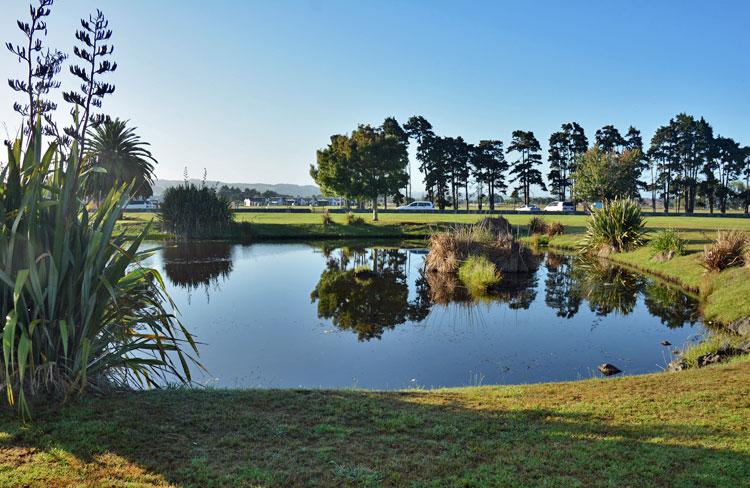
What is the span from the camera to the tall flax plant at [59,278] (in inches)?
231

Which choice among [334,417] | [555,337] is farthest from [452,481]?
[555,337]

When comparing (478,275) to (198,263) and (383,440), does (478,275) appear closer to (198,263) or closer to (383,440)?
(198,263)

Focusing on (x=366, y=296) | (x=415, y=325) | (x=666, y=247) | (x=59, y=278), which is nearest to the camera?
(x=59, y=278)

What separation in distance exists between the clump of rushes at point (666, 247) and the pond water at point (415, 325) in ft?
6.39

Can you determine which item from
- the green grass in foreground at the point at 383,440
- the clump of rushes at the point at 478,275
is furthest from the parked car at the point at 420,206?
the green grass in foreground at the point at 383,440

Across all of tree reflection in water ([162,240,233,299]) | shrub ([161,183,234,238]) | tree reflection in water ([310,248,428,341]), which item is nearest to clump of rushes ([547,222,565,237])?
tree reflection in water ([310,248,428,341])

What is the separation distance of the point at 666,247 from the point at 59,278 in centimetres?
2577

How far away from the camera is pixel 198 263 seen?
28297 mm

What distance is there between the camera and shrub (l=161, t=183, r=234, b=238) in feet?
138

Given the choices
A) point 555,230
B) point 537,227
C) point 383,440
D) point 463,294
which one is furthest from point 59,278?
point 537,227

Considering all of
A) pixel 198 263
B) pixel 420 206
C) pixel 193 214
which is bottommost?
pixel 198 263

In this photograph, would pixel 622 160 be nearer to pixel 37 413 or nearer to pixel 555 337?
pixel 555 337

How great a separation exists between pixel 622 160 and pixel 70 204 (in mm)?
57007

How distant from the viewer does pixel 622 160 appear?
5528 centimetres
